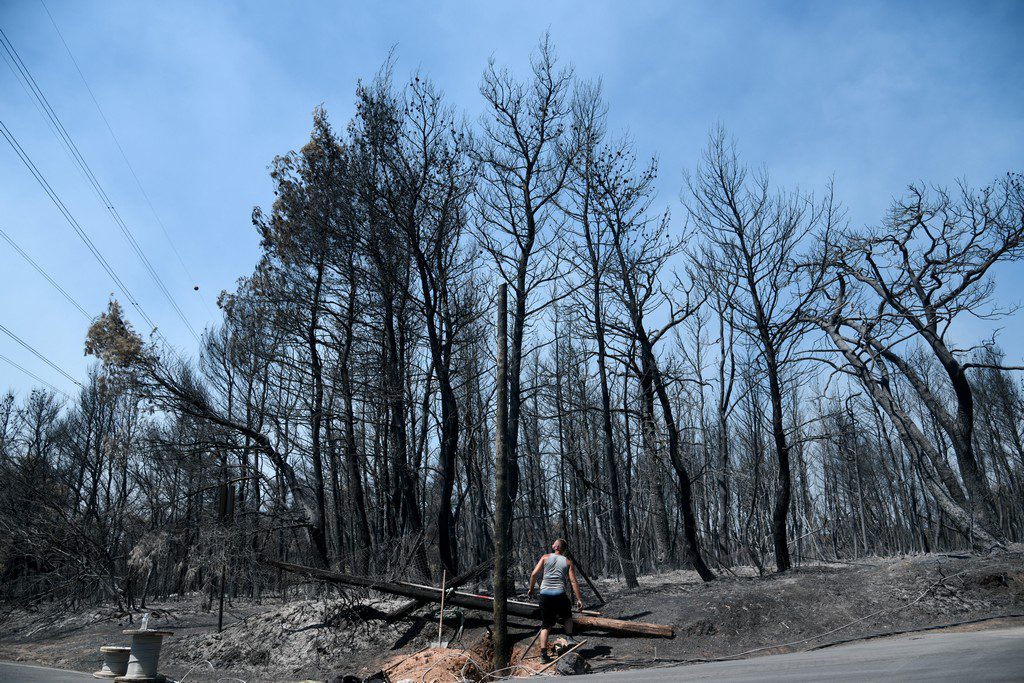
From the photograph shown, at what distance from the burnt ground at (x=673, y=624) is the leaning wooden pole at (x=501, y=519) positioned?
1.03 m

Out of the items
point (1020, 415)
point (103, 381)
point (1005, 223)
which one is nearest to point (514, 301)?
point (1005, 223)

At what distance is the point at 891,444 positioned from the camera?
1451 inches

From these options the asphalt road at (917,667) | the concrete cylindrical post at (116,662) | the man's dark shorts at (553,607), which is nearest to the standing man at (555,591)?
the man's dark shorts at (553,607)

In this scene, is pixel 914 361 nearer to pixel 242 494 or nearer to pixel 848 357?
pixel 848 357

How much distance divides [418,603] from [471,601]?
1431 mm

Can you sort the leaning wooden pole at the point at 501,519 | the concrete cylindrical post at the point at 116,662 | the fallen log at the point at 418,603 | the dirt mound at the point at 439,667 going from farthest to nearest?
the fallen log at the point at 418,603
the concrete cylindrical post at the point at 116,662
the dirt mound at the point at 439,667
the leaning wooden pole at the point at 501,519

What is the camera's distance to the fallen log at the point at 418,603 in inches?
581

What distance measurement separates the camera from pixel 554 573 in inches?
464

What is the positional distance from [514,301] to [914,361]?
96.8ft

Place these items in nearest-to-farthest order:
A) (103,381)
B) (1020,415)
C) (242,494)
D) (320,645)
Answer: (320,645), (242,494), (103,381), (1020,415)

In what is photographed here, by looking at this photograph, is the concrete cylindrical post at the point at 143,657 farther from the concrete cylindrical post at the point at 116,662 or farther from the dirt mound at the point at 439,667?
the dirt mound at the point at 439,667

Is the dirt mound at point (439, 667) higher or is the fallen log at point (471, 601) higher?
the fallen log at point (471, 601)

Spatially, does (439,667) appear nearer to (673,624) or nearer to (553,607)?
(553,607)

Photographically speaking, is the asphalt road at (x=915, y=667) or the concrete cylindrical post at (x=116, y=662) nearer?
the asphalt road at (x=915, y=667)
